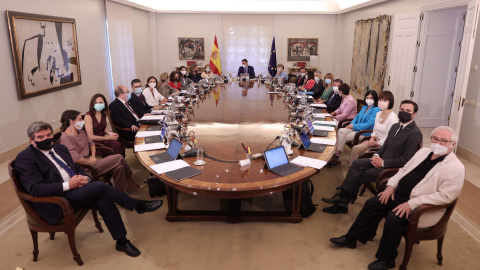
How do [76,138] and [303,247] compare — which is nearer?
[303,247]

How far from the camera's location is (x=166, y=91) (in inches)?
303

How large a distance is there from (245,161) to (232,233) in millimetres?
745

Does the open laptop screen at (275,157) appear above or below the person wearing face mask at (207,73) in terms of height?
below

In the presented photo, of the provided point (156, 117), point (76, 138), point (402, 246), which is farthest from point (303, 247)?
point (156, 117)

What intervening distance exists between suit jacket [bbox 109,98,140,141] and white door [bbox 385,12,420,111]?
560cm

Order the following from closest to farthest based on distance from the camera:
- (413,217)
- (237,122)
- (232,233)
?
1. (413,217)
2. (232,233)
3. (237,122)

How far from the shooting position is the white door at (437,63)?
22.3ft

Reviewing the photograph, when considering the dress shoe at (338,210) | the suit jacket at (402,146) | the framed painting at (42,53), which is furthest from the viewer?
the framed painting at (42,53)

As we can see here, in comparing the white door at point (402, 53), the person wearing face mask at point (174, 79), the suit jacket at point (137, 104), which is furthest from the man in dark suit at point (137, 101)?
the white door at point (402, 53)

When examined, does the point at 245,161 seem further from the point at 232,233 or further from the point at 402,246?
the point at 402,246

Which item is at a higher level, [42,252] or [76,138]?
[76,138]

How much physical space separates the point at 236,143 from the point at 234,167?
2.36ft

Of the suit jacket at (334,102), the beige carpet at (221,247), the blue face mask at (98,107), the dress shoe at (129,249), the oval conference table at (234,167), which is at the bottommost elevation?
the beige carpet at (221,247)

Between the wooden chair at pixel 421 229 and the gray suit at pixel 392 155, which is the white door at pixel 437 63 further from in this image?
the wooden chair at pixel 421 229
